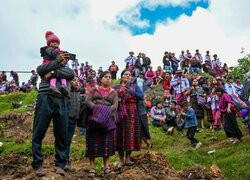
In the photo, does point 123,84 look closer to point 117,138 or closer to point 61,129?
point 117,138

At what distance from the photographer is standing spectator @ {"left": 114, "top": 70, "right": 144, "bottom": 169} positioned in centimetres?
451

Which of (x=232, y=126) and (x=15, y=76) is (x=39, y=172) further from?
(x=15, y=76)

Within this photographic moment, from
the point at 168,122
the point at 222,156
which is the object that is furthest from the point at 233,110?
the point at 168,122

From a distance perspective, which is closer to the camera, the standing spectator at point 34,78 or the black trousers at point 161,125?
the black trousers at point 161,125

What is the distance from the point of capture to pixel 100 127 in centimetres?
402

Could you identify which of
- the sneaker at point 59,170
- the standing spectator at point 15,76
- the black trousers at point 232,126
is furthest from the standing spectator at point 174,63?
the sneaker at point 59,170

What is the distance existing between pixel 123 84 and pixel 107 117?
1.11 metres

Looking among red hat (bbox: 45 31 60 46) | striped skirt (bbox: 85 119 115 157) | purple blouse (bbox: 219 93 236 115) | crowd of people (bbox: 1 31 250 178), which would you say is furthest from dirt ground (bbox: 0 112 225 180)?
purple blouse (bbox: 219 93 236 115)

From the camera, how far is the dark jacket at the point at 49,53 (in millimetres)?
3529

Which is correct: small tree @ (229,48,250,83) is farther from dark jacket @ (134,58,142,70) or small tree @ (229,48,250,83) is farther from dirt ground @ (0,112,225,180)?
dirt ground @ (0,112,225,180)

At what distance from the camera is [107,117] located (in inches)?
157

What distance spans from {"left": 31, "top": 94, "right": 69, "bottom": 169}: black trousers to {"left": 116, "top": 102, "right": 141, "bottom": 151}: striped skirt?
126 centimetres

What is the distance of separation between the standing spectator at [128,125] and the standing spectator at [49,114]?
1.27 meters

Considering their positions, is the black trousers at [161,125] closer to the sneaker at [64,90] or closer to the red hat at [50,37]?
the sneaker at [64,90]
